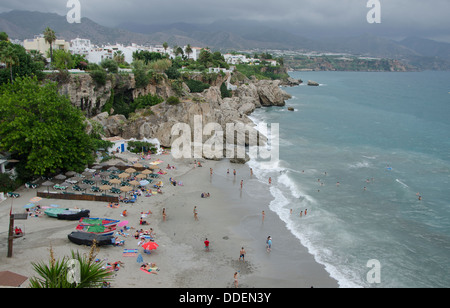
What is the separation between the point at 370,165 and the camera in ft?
135

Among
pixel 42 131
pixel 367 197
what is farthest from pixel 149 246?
pixel 367 197

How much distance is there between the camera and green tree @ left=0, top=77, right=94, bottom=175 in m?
27.6

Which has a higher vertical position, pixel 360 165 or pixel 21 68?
pixel 21 68

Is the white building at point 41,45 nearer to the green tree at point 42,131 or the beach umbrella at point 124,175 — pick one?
the green tree at point 42,131

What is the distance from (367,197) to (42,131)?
29760 mm

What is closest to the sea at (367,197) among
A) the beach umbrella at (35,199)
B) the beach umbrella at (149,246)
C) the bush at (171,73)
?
the beach umbrella at (149,246)

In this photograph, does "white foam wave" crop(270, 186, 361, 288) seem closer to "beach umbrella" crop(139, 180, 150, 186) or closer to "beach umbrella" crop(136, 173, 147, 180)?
"beach umbrella" crop(139, 180, 150, 186)

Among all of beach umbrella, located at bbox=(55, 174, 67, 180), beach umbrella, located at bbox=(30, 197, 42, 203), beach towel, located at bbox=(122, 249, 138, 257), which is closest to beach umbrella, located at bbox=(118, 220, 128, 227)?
beach towel, located at bbox=(122, 249, 138, 257)

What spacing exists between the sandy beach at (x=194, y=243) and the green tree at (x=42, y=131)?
3018mm

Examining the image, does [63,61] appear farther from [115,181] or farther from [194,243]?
[194,243]

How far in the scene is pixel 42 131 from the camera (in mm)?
27594

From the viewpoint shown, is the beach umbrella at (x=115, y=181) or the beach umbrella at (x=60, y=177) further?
the beach umbrella at (x=115, y=181)

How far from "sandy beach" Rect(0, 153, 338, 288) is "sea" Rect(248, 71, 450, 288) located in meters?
1.69

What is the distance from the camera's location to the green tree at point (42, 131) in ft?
90.5
